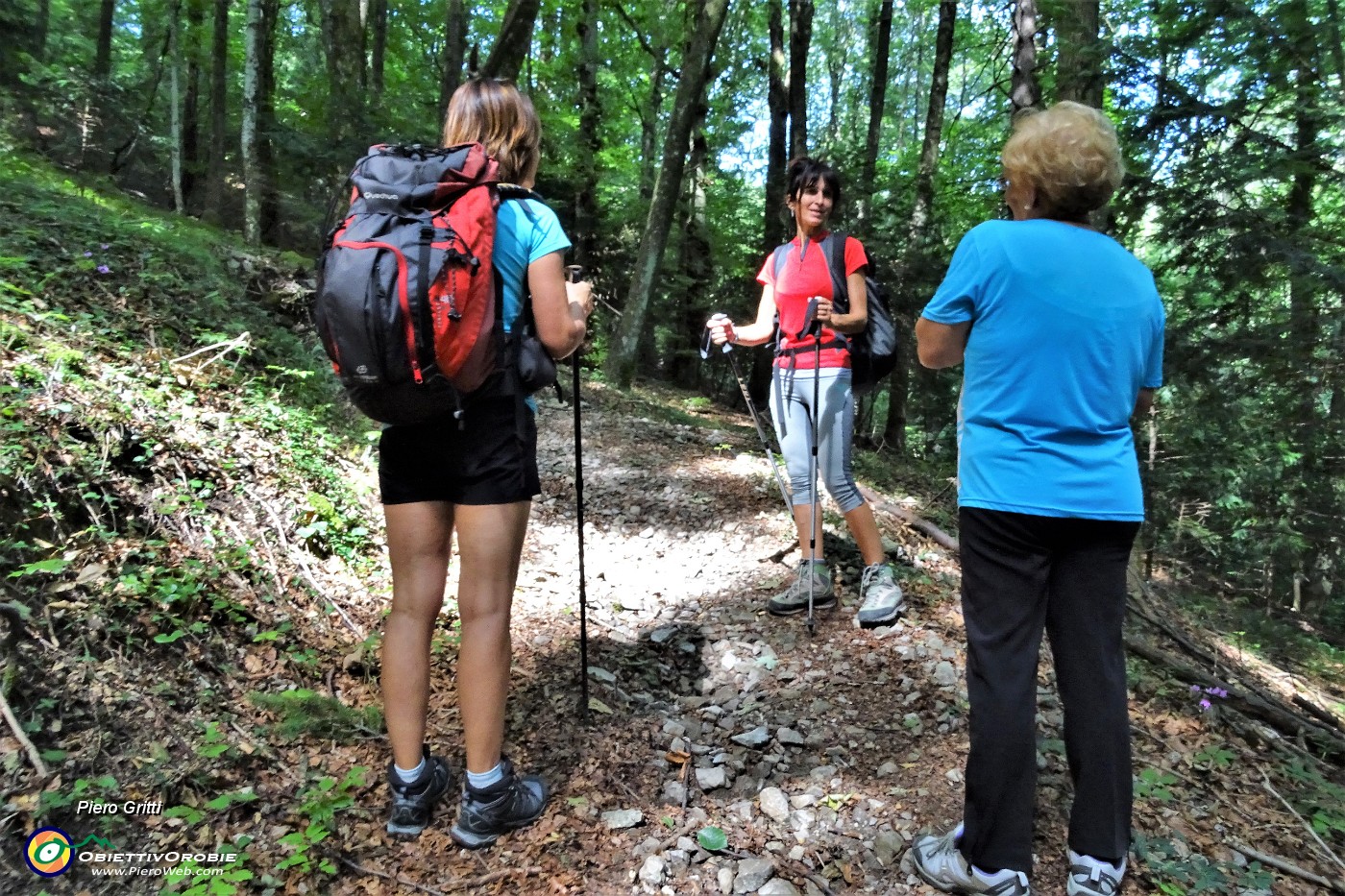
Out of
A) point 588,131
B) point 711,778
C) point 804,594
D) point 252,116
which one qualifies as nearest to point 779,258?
point 804,594

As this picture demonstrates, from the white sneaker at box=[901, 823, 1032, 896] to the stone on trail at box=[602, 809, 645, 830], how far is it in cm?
86

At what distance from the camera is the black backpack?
12.7ft

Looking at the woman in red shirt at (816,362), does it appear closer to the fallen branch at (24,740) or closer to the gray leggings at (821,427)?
the gray leggings at (821,427)

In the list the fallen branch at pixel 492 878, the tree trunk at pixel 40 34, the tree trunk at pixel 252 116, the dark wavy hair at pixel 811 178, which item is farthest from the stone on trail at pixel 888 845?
the tree trunk at pixel 40 34

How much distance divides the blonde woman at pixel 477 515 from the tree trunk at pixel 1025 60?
499cm

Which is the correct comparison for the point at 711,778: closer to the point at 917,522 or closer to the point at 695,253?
the point at 917,522

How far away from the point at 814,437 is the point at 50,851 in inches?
128

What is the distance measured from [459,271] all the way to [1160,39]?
628cm

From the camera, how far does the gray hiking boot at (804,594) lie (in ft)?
13.4

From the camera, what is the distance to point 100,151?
1428 centimetres

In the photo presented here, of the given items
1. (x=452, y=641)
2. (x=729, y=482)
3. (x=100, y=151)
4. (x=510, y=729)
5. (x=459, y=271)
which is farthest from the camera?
(x=100, y=151)

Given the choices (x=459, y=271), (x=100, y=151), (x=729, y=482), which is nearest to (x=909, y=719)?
(x=459, y=271)

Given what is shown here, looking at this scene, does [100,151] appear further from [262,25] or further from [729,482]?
[729,482]

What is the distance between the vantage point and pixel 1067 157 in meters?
1.92
